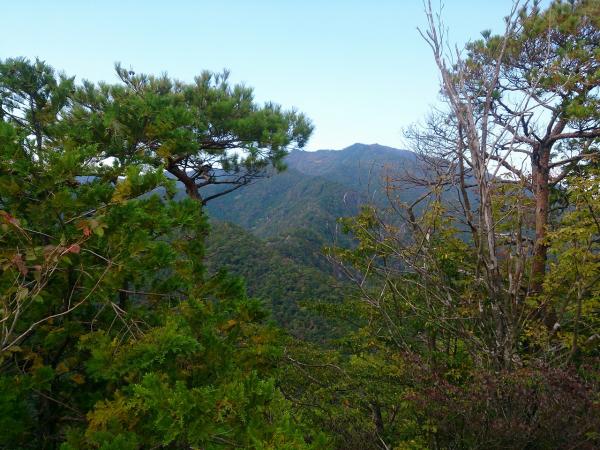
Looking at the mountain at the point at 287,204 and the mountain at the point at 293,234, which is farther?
the mountain at the point at 287,204

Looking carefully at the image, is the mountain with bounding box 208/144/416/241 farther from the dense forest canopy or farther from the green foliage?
the green foliage

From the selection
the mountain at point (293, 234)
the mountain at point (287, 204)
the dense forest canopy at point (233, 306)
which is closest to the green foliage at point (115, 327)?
the dense forest canopy at point (233, 306)

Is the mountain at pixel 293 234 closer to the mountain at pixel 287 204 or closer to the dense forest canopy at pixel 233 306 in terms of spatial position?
the mountain at pixel 287 204

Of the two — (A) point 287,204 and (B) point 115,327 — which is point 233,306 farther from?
(A) point 287,204

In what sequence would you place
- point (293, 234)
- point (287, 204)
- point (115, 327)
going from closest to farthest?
point (115, 327)
point (293, 234)
point (287, 204)

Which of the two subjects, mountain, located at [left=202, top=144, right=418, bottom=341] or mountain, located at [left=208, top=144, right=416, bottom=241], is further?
mountain, located at [left=208, top=144, right=416, bottom=241]

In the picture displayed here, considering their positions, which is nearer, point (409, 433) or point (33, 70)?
point (409, 433)

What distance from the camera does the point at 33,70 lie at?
21.5 ft

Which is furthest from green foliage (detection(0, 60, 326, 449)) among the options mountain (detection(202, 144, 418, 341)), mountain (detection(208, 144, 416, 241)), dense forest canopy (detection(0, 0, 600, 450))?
mountain (detection(208, 144, 416, 241))

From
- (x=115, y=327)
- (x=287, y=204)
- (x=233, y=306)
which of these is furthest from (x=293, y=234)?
(x=115, y=327)

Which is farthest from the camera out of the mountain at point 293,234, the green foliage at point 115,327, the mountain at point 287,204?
the mountain at point 287,204

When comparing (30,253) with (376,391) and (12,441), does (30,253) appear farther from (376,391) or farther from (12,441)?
(376,391)

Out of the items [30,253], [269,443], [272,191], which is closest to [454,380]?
[269,443]

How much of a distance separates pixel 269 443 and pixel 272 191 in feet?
283
